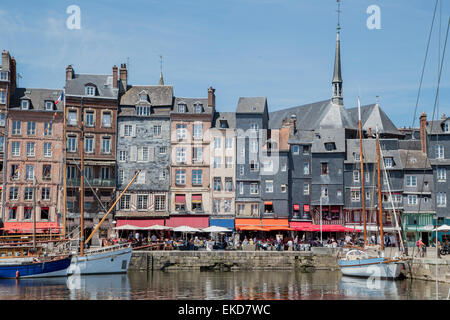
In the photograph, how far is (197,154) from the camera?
60781 millimetres

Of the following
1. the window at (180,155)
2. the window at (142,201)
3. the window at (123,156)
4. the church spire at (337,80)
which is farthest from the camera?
the church spire at (337,80)

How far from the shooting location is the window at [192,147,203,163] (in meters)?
60.8

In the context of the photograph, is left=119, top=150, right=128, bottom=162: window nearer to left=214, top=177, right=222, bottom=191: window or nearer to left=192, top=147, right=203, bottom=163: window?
left=192, top=147, right=203, bottom=163: window

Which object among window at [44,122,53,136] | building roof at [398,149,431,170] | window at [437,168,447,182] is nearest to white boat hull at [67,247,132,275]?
window at [44,122,53,136]

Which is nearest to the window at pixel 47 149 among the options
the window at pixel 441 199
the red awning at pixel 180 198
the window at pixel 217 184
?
the red awning at pixel 180 198

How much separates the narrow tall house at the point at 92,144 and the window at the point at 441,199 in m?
33.8

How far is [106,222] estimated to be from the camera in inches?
2340

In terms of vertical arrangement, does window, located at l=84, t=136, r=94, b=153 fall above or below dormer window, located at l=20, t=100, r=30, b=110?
below

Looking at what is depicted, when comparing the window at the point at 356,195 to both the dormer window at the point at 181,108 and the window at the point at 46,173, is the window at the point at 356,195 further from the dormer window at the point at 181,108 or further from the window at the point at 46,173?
the window at the point at 46,173

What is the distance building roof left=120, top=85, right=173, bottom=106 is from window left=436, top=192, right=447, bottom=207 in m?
29.9

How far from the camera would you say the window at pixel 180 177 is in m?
60.8

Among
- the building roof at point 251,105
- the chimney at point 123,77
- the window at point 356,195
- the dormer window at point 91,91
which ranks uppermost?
the chimney at point 123,77
